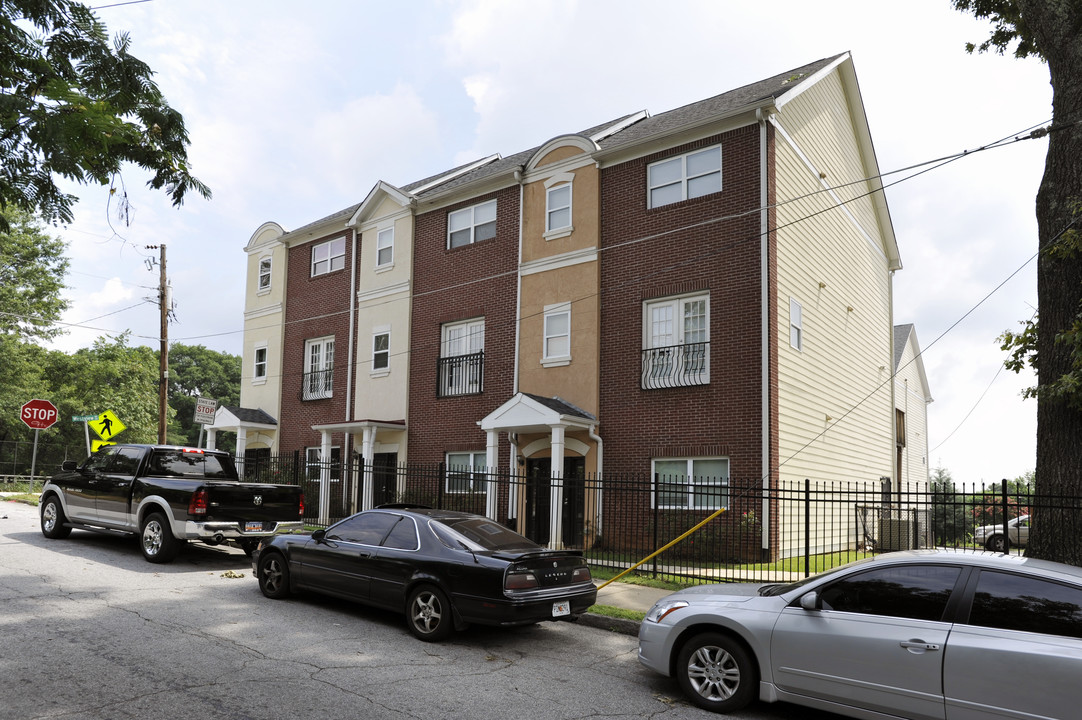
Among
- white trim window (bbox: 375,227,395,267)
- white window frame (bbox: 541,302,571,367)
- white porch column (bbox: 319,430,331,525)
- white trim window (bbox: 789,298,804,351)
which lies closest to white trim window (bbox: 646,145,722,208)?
white trim window (bbox: 789,298,804,351)

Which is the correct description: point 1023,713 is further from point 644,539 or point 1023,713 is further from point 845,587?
point 644,539

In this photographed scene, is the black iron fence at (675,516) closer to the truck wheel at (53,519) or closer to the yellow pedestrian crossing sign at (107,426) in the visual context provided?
the truck wheel at (53,519)

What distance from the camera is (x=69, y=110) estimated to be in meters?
4.49

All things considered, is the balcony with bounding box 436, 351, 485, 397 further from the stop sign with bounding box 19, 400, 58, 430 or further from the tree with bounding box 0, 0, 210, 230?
the tree with bounding box 0, 0, 210, 230

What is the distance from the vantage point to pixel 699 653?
6.61 meters

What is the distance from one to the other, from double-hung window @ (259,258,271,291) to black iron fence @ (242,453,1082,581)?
339 inches

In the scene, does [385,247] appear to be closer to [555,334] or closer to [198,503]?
[555,334]

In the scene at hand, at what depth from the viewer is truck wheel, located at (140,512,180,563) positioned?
1214cm

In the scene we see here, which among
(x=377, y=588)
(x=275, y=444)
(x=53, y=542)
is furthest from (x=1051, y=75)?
(x=275, y=444)

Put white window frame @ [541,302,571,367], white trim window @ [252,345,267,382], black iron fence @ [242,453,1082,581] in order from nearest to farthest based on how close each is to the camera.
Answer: black iron fence @ [242,453,1082,581], white window frame @ [541,302,571,367], white trim window @ [252,345,267,382]

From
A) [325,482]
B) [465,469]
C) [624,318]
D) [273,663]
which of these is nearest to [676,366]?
[624,318]

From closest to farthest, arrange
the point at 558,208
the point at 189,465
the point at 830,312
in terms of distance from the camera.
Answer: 1. the point at 189,465
2. the point at 558,208
3. the point at 830,312

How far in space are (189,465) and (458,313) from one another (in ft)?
28.9

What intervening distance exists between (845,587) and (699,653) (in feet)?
4.38
